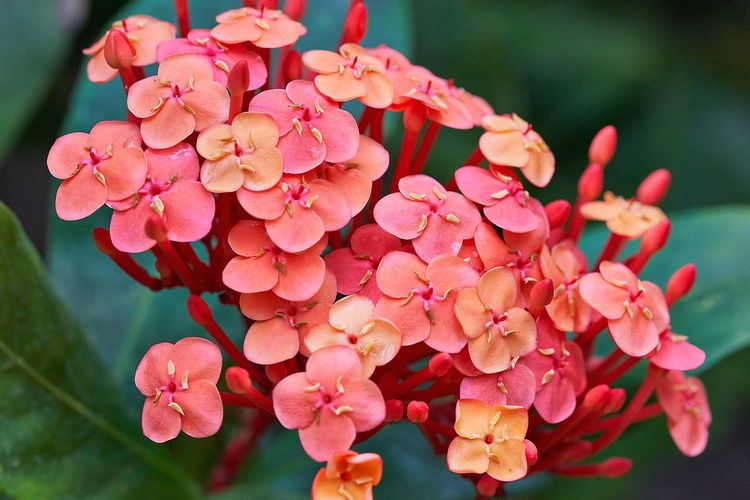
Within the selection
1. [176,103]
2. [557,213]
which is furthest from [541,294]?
[176,103]

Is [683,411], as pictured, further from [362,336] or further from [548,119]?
[548,119]

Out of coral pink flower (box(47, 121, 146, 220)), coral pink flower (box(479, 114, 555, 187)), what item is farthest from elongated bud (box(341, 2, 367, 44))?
coral pink flower (box(47, 121, 146, 220))

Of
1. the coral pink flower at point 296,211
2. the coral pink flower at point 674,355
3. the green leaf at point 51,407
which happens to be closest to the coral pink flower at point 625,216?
the coral pink flower at point 674,355

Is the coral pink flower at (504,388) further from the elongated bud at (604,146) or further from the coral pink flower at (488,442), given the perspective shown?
→ the elongated bud at (604,146)

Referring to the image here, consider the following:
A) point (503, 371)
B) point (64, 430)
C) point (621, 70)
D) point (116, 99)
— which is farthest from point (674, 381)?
point (621, 70)

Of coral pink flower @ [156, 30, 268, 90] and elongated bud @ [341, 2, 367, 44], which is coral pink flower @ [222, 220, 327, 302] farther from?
elongated bud @ [341, 2, 367, 44]

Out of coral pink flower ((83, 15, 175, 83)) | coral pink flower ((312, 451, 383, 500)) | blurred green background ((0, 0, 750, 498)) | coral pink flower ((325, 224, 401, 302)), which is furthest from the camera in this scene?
blurred green background ((0, 0, 750, 498))
